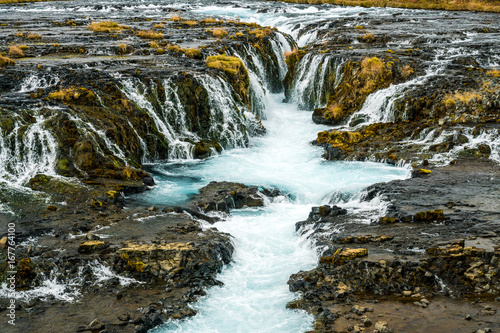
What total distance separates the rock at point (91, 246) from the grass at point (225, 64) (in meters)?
18.7

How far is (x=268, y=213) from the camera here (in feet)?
59.3

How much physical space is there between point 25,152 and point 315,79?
22.0 metres

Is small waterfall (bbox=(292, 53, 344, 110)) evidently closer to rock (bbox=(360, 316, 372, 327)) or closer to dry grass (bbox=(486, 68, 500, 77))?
dry grass (bbox=(486, 68, 500, 77))

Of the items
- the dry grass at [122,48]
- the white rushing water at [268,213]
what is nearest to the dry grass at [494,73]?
the white rushing water at [268,213]

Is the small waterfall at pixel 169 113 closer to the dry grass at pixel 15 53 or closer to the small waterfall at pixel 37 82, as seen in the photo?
the small waterfall at pixel 37 82

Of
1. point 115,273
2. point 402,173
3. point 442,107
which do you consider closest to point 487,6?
point 442,107

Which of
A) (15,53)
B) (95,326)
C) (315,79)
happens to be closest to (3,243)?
(95,326)

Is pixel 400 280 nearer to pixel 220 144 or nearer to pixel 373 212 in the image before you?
pixel 373 212

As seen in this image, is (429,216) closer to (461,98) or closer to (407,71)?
(461,98)

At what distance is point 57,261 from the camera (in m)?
12.4

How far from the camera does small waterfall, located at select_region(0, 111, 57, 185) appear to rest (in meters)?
18.0

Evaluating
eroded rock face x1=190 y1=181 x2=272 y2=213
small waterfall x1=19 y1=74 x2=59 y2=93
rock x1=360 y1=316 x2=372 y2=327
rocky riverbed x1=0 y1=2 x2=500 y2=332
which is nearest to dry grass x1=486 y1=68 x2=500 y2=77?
rocky riverbed x1=0 y1=2 x2=500 y2=332

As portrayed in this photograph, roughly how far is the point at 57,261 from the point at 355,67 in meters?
24.1

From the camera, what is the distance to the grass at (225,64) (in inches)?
1171
